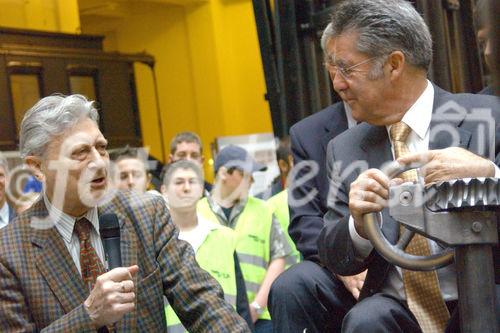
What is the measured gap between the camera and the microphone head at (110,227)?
2.95m

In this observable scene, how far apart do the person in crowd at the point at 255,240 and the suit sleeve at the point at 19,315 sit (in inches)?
96.3

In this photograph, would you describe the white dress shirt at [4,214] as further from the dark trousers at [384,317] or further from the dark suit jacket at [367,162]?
the dark trousers at [384,317]

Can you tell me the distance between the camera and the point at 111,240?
9.63ft

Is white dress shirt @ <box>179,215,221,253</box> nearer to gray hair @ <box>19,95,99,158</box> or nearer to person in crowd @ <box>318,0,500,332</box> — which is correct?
gray hair @ <box>19,95,99,158</box>

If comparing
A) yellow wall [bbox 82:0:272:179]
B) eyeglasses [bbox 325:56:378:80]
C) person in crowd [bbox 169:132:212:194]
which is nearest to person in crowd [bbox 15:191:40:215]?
person in crowd [bbox 169:132:212:194]

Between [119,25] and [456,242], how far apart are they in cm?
1464

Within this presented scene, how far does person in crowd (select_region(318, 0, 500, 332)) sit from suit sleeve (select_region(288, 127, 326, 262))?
0.99 ft

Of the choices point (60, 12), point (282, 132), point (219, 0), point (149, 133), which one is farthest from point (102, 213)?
point (149, 133)

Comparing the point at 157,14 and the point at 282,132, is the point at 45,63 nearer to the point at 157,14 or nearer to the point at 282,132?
the point at 157,14

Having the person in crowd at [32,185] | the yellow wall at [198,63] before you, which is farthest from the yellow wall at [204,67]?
the person in crowd at [32,185]

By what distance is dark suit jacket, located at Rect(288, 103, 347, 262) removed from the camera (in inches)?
129

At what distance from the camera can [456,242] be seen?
6.11 feet

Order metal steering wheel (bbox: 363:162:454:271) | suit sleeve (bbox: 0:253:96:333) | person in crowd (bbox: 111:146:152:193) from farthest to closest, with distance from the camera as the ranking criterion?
person in crowd (bbox: 111:146:152:193) < suit sleeve (bbox: 0:253:96:333) < metal steering wheel (bbox: 363:162:454:271)

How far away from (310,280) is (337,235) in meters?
0.37
